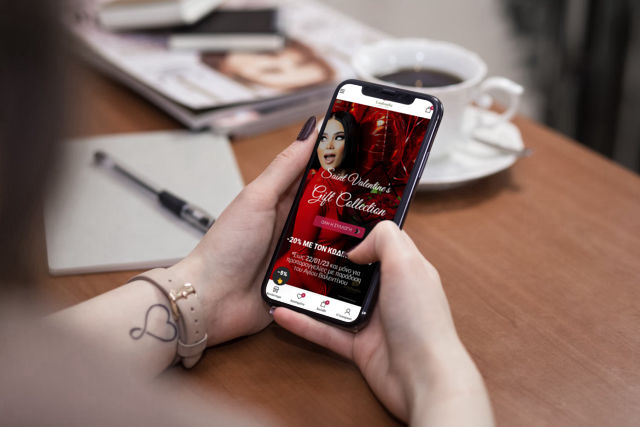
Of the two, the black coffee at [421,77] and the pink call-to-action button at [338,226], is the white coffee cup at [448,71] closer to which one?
the black coffee at [421,77]

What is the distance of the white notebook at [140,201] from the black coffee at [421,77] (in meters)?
0.23

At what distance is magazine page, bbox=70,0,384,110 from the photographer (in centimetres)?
94

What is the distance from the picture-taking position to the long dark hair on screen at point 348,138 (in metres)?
0.62

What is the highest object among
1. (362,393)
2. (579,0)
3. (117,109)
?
(579,0)

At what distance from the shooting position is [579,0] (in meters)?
1.67

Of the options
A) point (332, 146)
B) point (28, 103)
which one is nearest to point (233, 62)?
point (332, 146)

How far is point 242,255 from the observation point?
602mm

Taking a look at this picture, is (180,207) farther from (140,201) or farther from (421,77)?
(421,77)

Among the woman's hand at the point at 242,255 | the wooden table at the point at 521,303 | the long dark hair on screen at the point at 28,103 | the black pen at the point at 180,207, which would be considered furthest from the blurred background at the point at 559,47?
the long dark hair on screen at the point at 28,103

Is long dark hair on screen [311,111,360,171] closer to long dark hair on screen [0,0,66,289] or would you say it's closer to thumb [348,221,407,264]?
thumb [348,221,407,264]

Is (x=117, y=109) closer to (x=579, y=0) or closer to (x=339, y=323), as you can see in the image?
(x=339, y=323)

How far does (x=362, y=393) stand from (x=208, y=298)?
16 cm

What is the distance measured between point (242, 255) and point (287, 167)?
0.09 m

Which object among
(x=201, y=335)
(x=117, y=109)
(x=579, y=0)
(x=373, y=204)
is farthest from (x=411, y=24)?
(x=201, y=335)
